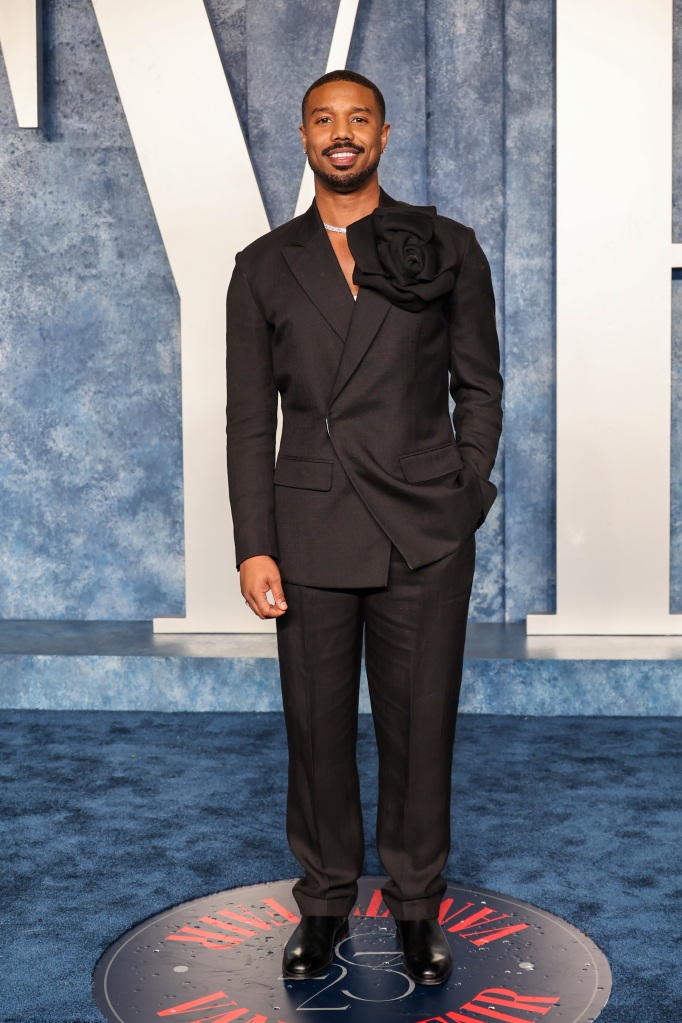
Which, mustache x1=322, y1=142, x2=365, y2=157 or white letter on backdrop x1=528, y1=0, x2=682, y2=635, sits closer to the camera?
mustache x1=322, y1=142, x2=365, y2=157

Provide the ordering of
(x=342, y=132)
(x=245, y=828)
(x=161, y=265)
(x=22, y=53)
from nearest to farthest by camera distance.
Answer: (x=342, y=132) → (x=245, y=828) → (x=22, y=53) → (x=161, y=265)

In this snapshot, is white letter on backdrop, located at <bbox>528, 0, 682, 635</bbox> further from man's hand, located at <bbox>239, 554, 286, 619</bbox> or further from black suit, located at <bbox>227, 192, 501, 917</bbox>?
man's hand, located at <bbox>239, 554, 286, 619</bbox>

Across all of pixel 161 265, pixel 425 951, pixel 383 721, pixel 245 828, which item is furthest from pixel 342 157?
pixel 161 265

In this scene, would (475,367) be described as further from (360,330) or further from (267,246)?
(267,246)

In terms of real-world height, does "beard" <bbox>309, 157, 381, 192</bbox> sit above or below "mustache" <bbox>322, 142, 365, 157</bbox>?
below

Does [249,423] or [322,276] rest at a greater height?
[322,276]

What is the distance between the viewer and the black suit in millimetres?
2221

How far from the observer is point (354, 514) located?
87.9 inches

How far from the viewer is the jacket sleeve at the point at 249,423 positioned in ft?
7.48

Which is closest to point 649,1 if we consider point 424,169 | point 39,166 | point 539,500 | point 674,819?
point 424,169

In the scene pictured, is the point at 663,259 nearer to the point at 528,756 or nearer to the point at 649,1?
the point at 649,1

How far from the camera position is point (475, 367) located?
2.33 metres

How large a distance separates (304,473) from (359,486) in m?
0.10

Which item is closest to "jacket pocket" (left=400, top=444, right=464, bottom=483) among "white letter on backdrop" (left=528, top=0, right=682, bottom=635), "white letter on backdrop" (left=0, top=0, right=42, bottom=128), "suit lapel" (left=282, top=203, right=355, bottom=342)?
"suit lapel" (left=282, top=203, right=355, bottom=342)
